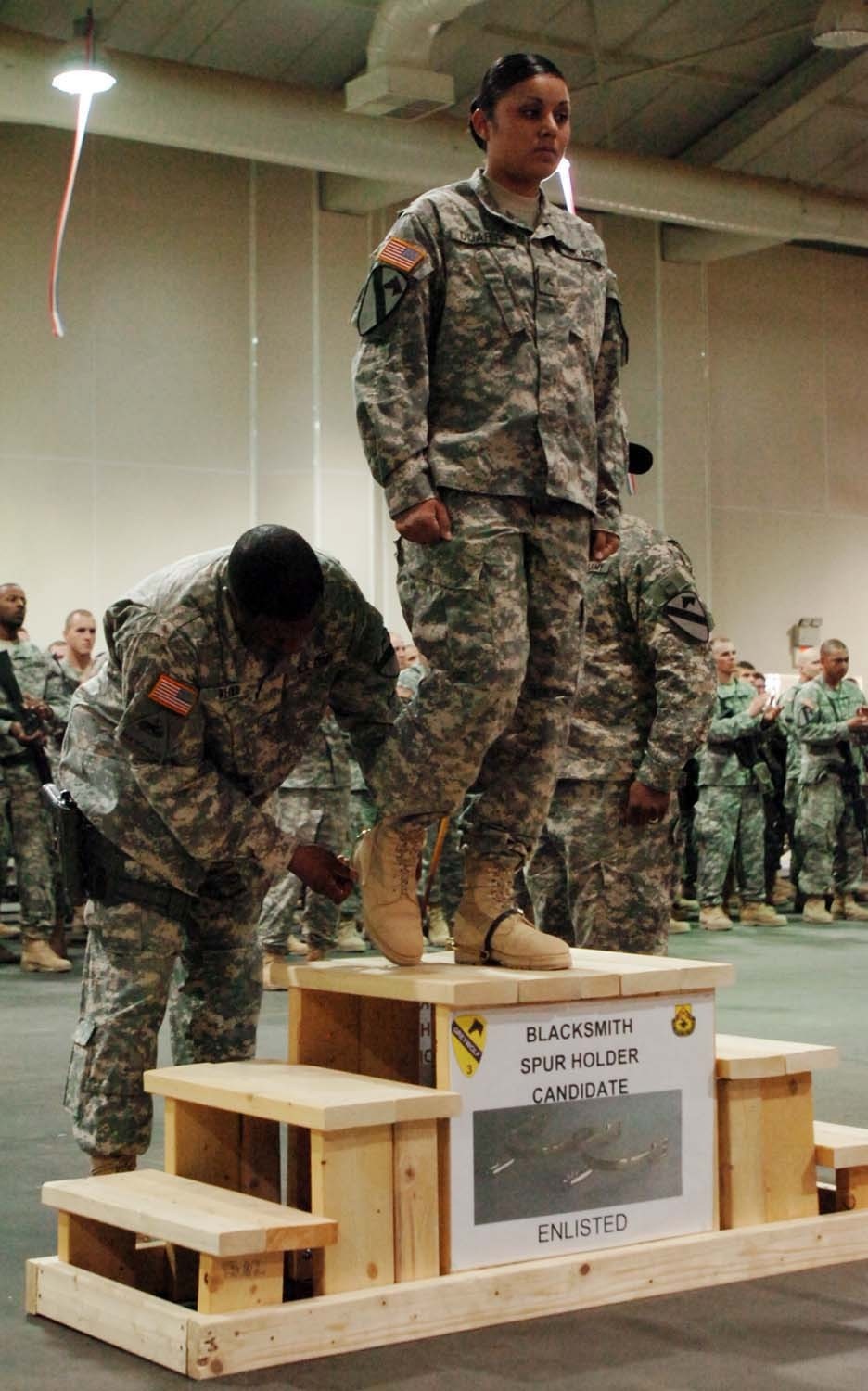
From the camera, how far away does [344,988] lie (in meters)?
3.36

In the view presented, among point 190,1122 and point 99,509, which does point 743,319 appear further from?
point 190,1122

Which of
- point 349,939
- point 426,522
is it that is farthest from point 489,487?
point 349,939

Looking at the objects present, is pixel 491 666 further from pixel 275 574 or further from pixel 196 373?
pixel 196 373

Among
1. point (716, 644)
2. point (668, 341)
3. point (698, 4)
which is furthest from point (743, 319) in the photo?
point (716, 644)

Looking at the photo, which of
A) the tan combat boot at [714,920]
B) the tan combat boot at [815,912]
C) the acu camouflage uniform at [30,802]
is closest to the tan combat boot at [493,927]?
the acu camouflage uniform at [30,802]

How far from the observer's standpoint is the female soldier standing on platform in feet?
11.1

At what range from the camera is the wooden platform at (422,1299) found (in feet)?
9.25

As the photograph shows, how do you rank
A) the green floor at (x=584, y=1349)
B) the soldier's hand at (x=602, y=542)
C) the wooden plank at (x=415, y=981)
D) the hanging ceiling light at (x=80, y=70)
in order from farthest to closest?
the hanging ceiling light at (x=80, y=70) → the soldier's hand at (x=602, y=542) → the wooden plank at (x=415, y=981) → the green floor at (x=584, y=1349)

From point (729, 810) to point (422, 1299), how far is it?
28.1ft

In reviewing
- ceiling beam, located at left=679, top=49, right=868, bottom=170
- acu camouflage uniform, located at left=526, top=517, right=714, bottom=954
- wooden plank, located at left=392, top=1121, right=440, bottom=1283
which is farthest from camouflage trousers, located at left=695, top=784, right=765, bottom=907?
wooden plank, located at left=392, top=1121, right=440, bottom=1283

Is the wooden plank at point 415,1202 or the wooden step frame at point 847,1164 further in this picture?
the wooden step frame at point 847,1164

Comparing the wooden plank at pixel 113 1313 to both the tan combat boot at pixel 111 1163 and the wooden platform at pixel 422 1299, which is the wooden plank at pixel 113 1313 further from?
the tan combat boot at pixel 111 1163

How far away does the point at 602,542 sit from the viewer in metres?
3.66

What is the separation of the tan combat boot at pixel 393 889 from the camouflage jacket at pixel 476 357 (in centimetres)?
63
